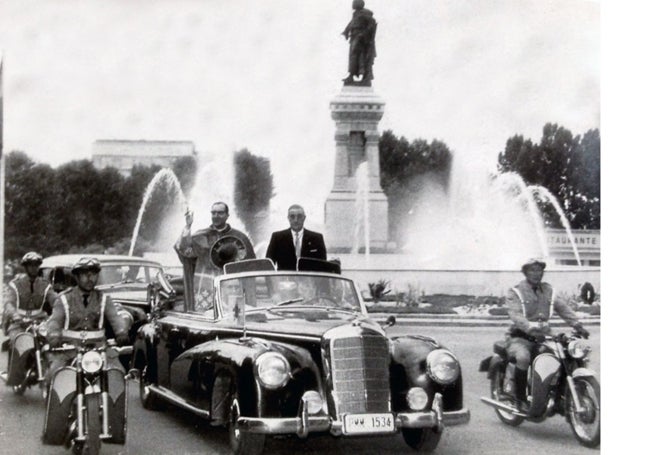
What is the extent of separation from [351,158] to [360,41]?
38.2 inches

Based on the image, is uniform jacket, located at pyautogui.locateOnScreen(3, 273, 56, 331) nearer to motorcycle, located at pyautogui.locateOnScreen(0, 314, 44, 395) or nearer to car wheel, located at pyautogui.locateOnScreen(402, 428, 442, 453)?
motorcycle, located at pyautogui.locateOnScreen(0, 314, 44, 395)

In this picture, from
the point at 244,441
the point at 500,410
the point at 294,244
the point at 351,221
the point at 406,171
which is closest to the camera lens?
the point at 244,441

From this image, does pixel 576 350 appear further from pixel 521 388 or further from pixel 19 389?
pixel 19 389

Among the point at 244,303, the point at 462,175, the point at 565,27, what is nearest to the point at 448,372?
the point at 244,303

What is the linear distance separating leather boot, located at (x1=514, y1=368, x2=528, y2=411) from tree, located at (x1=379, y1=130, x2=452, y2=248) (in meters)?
1.91

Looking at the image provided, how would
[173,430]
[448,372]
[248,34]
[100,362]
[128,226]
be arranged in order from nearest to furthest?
[100,362] < [448,372] < [173,430] < [128,226] < [248,34]

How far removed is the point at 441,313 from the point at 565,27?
262cm

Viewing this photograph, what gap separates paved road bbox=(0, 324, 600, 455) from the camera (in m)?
4.98

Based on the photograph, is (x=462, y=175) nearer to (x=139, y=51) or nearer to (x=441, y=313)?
(x=441, y=313)

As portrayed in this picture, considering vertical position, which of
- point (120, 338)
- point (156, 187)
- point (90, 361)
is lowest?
point (90, 361)

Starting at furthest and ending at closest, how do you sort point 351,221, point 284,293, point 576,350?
1. point 351,221
2. point 576,350
3. point 284,293

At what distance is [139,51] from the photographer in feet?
19.6

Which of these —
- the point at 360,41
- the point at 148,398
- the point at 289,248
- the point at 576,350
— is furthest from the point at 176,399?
the point at 360,41

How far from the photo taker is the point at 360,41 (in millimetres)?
6648
